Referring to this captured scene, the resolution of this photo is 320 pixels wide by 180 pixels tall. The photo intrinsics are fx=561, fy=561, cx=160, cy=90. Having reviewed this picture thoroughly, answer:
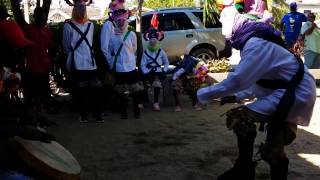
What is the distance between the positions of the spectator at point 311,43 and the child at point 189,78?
381cm

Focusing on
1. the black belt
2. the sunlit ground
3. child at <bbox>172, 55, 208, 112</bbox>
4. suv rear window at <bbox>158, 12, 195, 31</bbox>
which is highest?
the black belt

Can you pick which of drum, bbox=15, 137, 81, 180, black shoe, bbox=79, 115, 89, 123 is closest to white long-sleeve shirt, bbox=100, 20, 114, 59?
black shoe, bbox=79, 115, 89, 123

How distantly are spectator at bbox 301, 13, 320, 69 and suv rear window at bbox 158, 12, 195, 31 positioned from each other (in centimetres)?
348

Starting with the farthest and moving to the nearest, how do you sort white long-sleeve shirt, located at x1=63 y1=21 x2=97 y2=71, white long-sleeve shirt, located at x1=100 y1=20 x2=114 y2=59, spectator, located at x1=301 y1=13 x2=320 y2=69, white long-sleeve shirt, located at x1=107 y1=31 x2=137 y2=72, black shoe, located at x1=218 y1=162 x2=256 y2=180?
spectator, located at x1=301 y1=13 x2=320 y2=69 < white long-sleeve shirt, located at x1=107 y1=31 x2=137 y2=72 < white long-sleeve shirt, located at x1=100 y1=20 x2=114 y2=59 < white long-sleeve shirt, located at x1=63 y1=21 x2=97 y2=71 < black shoe, located at x1=218 y1=162 x2=256 y2=180

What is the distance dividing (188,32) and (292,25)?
3.06 m

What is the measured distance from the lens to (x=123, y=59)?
27.9ft

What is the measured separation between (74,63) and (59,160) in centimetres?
455

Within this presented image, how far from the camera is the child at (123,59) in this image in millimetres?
8531

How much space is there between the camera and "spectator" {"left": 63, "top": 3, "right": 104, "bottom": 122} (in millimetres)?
7949

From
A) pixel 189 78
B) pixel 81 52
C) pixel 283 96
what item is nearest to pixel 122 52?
pixel 81 52

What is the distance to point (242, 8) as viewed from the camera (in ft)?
16.3

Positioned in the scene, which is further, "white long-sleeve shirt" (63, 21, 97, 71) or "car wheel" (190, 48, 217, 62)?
"car wheel" (190, 48, 217, 62)

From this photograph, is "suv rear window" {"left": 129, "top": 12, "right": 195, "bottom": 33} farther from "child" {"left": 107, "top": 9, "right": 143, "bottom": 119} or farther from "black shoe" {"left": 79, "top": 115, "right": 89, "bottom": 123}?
"black shoe" {"left": 79, "top": 115, "right": 89, "bottom": 123}

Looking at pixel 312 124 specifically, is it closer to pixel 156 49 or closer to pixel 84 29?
pixel 156 49
